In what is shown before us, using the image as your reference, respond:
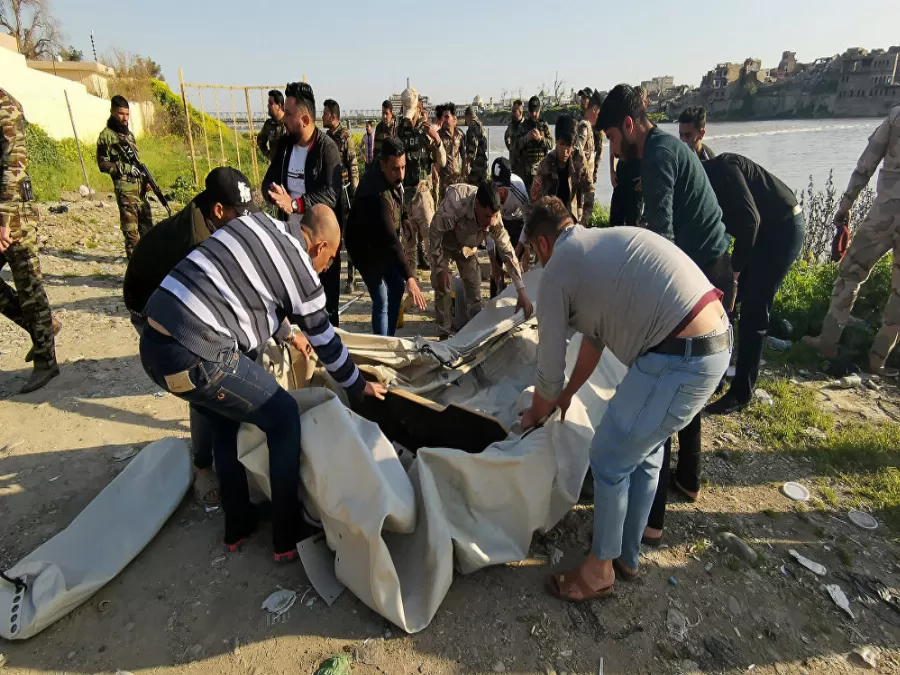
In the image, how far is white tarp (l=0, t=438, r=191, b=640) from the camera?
1.98 m

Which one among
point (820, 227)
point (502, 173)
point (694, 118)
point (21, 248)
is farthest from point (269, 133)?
point (820, 227)

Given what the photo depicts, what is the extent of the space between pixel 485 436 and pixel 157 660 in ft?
4.93

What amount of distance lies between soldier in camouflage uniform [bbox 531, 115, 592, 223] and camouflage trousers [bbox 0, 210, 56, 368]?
A: 4302 millimetres

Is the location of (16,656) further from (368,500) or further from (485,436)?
(485,436)

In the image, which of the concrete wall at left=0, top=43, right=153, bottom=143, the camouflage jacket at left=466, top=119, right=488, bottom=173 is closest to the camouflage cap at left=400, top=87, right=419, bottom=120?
the camouflage jacket at left=466, top=119, right=488, bottom=173

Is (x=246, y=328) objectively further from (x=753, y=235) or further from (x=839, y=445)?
(x=839, y=445)

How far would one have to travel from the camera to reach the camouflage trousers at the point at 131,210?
6195 millimetres

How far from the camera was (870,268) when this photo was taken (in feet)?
13.2

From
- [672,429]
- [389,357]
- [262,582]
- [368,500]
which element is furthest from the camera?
[389,357]

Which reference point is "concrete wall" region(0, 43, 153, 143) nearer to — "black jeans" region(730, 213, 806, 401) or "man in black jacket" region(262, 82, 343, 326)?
"man in black jacket" region(262, 82, 343, 326)

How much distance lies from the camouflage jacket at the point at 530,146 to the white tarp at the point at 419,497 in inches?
218

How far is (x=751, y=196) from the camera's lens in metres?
3.21

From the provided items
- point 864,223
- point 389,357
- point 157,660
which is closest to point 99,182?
point 389,357

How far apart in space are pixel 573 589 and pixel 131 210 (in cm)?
647
